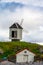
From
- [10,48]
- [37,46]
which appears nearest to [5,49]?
[10,48]

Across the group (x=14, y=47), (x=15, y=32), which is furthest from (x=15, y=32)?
(x=14, y=47)

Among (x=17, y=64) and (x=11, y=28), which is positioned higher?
(x=11, y=28)

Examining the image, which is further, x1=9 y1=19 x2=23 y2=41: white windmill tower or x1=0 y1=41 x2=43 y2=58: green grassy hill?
x1=9 y1=19 x2=23 y2=41: white windmill tower

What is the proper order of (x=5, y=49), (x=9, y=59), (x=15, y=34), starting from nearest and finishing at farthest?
1. (x=9, y=59)
2. (x=5, y=49)
3. (x=15, y=34)

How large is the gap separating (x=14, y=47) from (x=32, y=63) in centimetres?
479

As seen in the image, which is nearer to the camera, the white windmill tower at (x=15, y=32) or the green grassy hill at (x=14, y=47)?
the green grassy hill at (x=14, y=47)

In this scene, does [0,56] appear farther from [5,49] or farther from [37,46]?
[37,46]

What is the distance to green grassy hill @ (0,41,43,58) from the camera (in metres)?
44.7

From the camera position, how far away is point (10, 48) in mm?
46250

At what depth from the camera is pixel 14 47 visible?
1826 inches

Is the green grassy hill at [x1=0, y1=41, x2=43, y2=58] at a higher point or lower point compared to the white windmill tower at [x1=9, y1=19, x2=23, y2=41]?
lower

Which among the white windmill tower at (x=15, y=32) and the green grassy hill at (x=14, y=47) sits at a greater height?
the white windmill tower at (x=15, y=32)

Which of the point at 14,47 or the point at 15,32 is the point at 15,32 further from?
the point at 14,47

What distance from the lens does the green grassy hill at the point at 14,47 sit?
147 ft
